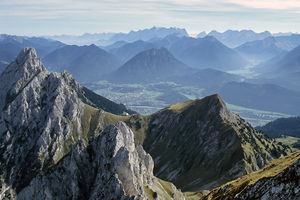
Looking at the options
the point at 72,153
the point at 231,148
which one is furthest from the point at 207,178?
the point at 72,153

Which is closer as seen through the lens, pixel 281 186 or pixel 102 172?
pixel 281 186

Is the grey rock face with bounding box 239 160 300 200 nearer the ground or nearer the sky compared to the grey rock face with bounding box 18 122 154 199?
nearer the sky

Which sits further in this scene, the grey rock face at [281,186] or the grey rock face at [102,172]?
the grey rock face at [102,172]

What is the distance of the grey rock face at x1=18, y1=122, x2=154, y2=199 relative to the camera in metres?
117

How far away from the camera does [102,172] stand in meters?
136

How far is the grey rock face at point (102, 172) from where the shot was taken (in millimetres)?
117375

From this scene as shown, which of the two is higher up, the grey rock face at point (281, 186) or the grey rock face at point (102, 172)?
the grey rock face at point (281, 186)

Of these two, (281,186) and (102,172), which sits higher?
(281,186)

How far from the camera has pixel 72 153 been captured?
6275 inches

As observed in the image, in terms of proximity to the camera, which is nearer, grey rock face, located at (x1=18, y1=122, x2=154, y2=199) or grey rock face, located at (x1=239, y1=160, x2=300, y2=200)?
grey rock face, located at (x1=239, y1=160, x2=300, y2=200)

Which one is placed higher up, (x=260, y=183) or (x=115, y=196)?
(x=260, y=183)

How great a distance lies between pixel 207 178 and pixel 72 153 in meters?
88.2

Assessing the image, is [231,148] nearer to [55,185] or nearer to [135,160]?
[135,160]

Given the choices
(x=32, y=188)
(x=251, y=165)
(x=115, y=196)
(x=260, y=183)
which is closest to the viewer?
(x=260, y=183)
